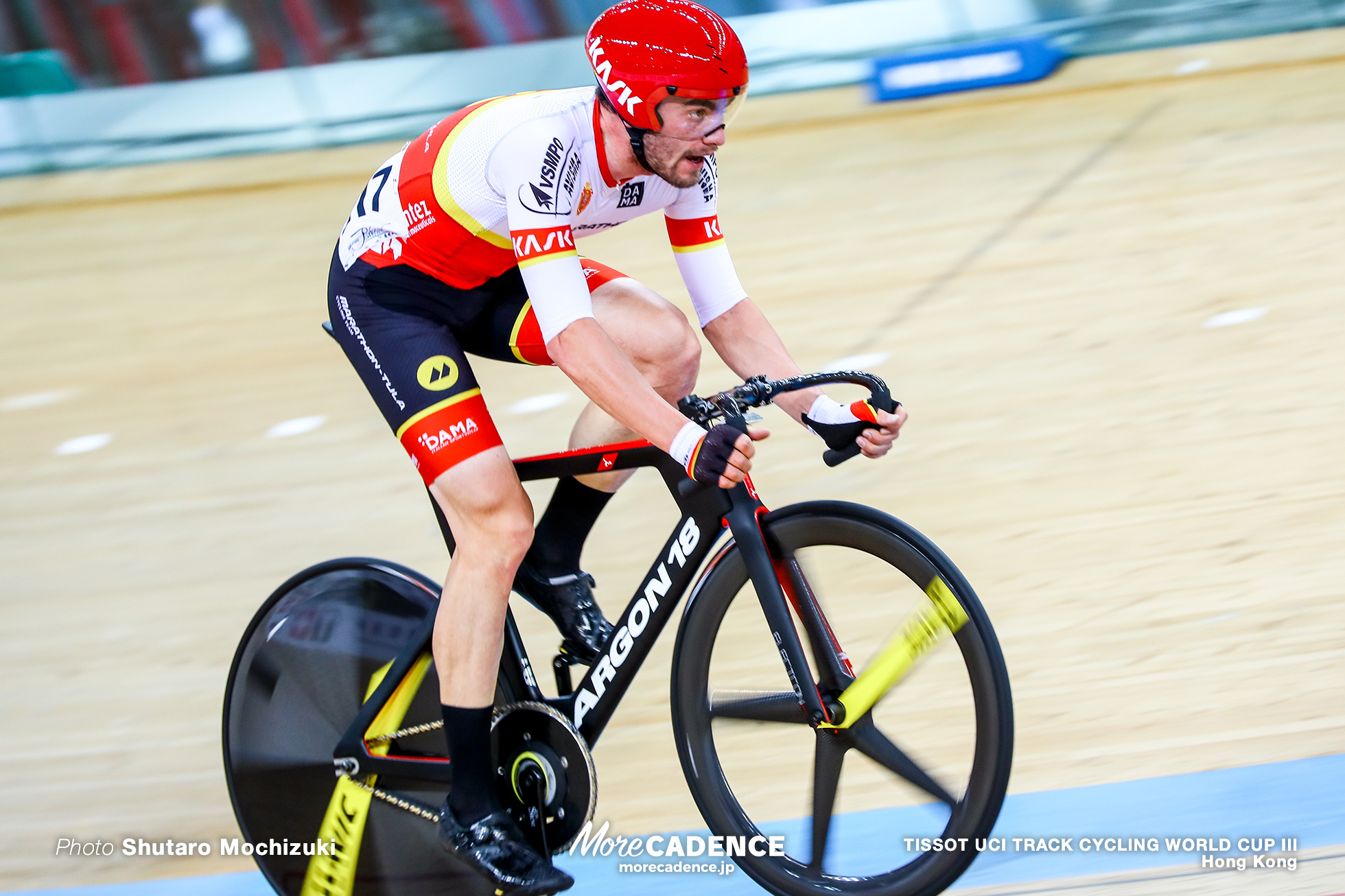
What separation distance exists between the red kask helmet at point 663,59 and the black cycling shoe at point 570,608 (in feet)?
2.70

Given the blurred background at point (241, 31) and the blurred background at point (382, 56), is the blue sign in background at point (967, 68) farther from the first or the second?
the blurred background at point (241, 31)

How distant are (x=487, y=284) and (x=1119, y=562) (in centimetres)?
179

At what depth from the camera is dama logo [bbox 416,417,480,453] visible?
1.97 metres

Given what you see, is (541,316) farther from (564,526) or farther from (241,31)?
(241,31)

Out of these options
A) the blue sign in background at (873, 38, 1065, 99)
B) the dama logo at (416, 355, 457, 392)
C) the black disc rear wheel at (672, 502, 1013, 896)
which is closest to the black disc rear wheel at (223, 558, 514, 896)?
the dama logo at (416, 355, 457, 392)

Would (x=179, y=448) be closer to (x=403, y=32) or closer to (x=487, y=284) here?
(x=487, y=284)

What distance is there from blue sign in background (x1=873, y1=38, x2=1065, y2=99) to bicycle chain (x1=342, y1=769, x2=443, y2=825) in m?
6.71

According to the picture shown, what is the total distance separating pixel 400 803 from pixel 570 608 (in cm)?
46

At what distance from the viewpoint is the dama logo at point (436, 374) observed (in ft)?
6.51

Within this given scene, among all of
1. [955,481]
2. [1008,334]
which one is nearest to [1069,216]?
[1008,334]

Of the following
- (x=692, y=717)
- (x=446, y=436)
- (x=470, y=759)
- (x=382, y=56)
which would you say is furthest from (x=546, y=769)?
(x=382, y=56)

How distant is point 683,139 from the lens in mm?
1777

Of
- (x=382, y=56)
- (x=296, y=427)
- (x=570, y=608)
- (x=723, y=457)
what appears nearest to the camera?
(x=723, y=457)

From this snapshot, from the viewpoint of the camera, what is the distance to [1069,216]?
18.4 feet
